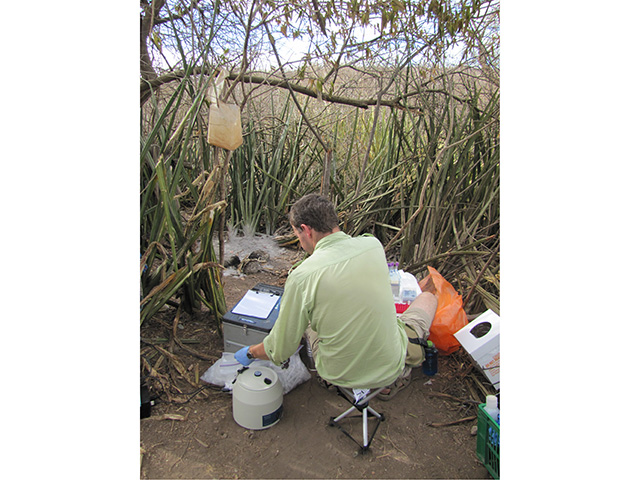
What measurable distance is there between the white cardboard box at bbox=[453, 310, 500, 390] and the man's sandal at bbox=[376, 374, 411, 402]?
0.33 metres

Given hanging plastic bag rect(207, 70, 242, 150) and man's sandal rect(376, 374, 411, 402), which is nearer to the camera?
hanging plastic bag rect(207, 70, 242, 150)

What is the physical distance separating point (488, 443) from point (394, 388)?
0.56 m

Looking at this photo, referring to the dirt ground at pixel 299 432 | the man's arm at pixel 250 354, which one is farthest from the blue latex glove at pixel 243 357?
the dirt ground at pixel 299 432

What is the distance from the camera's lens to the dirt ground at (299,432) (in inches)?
61.1

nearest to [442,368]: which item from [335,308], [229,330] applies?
[335,308]

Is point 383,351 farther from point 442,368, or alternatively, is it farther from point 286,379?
point 442,368

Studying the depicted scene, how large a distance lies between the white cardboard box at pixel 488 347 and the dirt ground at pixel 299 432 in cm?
17

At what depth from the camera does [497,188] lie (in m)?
3.04

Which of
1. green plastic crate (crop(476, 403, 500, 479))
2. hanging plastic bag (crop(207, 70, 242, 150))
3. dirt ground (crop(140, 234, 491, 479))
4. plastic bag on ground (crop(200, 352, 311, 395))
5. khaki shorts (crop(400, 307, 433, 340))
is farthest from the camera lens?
khaki shorts (crop(400, 307, 433, 340))

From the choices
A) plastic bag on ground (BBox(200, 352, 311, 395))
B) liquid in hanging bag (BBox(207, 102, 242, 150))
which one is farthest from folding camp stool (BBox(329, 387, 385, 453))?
liquid in hanging bag (BBox(207, 102, 242, 150))

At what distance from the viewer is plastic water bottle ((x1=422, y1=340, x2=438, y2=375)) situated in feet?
6.86

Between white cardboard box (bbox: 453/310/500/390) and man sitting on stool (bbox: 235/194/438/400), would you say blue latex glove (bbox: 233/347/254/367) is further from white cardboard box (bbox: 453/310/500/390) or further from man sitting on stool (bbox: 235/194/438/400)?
white cardboard box (bbox: 453/310/500/390)

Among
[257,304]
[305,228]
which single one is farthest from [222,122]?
[257,304]

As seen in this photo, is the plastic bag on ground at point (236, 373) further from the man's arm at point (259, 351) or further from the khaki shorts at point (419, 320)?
the khaki shorts at point (419, 320)
